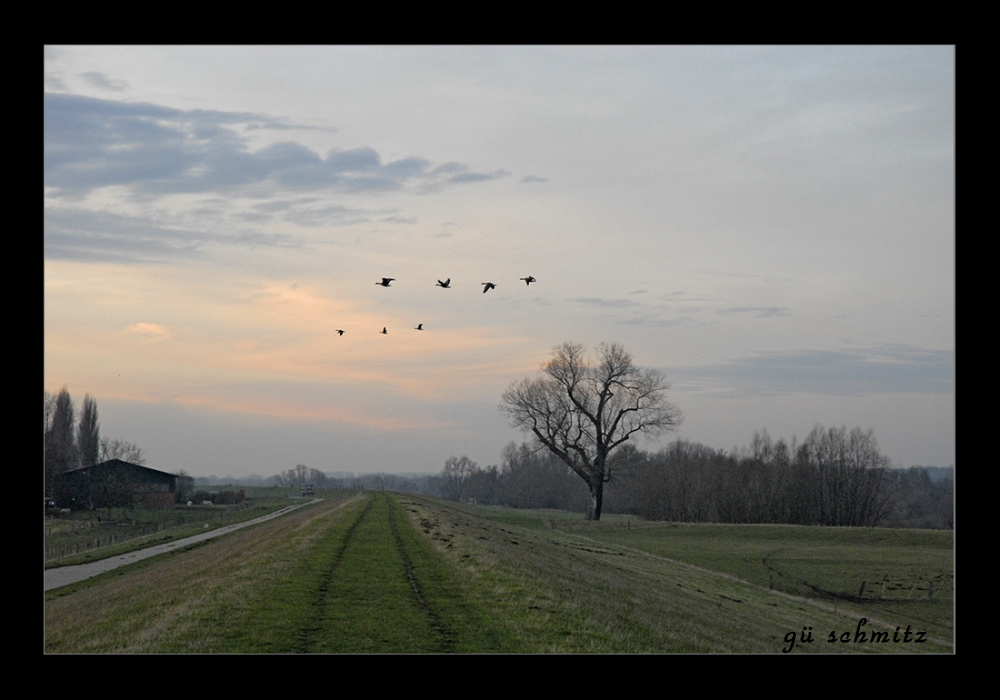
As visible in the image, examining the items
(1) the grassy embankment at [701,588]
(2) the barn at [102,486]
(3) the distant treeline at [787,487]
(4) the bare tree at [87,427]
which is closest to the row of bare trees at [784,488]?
(3) the distant treeline at [787,487]

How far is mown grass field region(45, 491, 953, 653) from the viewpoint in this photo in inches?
605

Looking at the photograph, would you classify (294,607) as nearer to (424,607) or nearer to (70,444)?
(424,607)

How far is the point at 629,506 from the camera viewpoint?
374 ft

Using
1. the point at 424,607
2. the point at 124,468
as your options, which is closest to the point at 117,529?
the point at 124,468

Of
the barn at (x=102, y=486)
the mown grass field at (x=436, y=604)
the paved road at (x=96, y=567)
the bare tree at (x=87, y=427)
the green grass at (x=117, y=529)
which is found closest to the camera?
the mown grass field at (x=436, y=604)

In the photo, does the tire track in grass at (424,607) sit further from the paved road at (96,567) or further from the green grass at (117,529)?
the green grass at (117,529)

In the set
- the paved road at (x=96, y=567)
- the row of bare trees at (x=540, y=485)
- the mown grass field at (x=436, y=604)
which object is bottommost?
the row of bare trees at (x=540, y=485)

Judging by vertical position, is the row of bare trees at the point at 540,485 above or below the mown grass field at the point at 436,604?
below

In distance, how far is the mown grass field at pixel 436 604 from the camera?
15.4 m

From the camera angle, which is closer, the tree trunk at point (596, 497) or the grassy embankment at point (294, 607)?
the grassy embankment at point (294, 607)

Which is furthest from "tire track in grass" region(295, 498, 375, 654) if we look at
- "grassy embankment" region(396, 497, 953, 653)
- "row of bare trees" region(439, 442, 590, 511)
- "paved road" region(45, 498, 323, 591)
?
"row of bare trees" region(439, 442, 590, 511)
